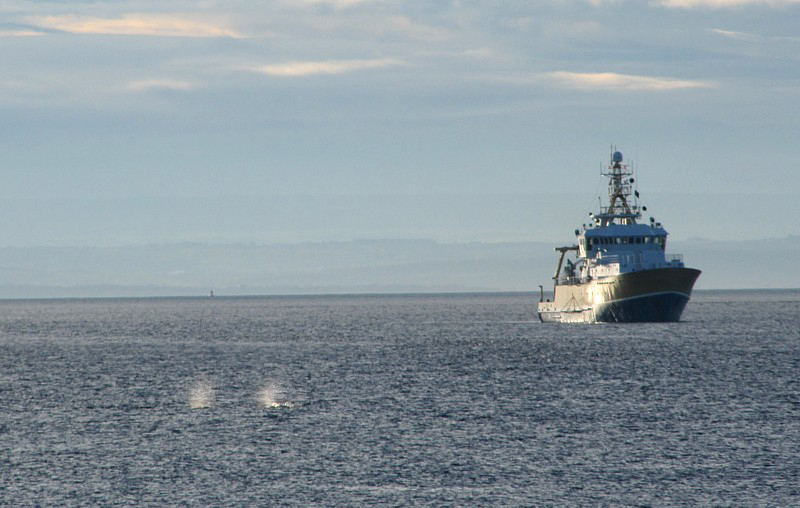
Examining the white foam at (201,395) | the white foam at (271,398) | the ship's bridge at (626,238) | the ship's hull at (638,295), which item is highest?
the ship's bridge at (626,238)

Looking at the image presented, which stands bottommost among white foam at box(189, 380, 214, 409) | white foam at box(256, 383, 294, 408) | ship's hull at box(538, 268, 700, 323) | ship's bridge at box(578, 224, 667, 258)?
white foam at box(189, 380, 214, 409)

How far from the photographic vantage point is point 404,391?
6600cm

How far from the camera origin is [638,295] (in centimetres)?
11875

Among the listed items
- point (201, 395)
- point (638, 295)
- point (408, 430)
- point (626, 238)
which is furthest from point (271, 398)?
point (626, 238)

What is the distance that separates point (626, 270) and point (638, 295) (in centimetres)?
290

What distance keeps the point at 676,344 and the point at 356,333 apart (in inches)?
2157

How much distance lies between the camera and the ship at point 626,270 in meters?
117

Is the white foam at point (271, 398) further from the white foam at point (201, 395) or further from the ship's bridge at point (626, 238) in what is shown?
the ship's bridge at point (626, 238)

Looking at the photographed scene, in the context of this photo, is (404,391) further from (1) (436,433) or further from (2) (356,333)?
(2) (356,333)

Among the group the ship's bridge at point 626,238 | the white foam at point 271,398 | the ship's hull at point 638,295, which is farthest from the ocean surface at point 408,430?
the ship's bridge at point 626,238

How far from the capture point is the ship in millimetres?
117119

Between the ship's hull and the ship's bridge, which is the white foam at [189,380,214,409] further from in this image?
the ship's bridge

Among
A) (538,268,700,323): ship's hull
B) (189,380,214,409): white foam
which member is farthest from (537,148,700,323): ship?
(189,380,214,409): white foam

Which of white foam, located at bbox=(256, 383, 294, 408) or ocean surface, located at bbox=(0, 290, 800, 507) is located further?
white foam, located at bbox=(256, 383, 294, 408)
